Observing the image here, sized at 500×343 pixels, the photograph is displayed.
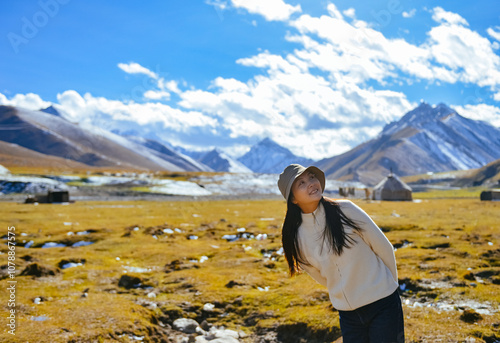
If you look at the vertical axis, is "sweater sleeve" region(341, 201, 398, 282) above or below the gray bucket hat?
below

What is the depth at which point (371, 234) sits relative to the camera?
17.4 ft

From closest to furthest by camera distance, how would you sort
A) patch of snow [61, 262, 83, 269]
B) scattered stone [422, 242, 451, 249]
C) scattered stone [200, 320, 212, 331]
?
scattered stone [200, 320, 212, 331], patch of snow [61, 262, 83, 269], scattered stone [422, 242, 451, 249]

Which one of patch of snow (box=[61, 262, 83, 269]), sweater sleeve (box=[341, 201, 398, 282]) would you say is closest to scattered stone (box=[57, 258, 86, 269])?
patch of snow (box=[61, 262, 83, 269])

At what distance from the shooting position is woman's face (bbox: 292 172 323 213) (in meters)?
5.45

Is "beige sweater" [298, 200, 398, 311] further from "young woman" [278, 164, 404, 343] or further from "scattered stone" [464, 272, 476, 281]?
"scattered stone" [464, 272, 476, 281]

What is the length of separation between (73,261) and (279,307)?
41.5 feet

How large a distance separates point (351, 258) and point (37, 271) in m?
16.1

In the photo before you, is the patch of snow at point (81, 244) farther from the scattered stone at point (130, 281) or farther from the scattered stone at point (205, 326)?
the scattered stone at point (205, 326)

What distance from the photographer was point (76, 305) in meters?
12.8

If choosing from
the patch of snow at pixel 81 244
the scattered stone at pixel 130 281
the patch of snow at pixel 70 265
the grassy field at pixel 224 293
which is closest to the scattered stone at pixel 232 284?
the grassy field at pixel 224 293

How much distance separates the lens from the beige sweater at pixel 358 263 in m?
5.27

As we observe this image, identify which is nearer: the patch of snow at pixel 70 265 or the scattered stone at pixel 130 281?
the scattered stone at pixel 130 281

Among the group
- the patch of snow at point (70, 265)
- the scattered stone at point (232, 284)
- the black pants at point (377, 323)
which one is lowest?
the scattered stone at point (232, 284)

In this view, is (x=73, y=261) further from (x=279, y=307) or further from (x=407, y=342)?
(x=407, y=342)
